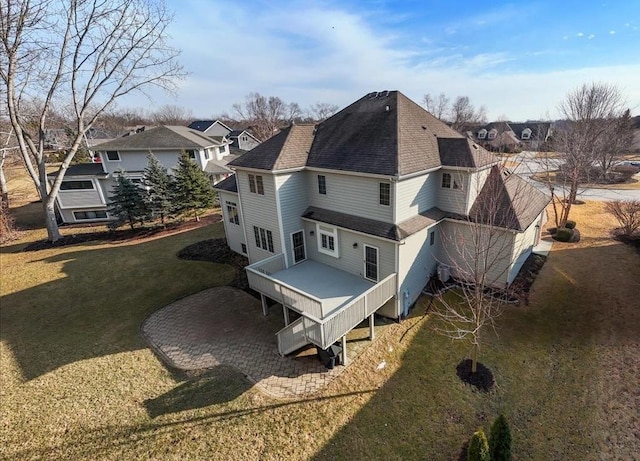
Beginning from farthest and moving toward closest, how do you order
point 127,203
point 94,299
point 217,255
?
point 127,203 → point 217,255 → point 94,299

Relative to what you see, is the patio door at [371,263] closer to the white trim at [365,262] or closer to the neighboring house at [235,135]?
the white trim at [365,262]

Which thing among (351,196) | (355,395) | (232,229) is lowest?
(355,395)

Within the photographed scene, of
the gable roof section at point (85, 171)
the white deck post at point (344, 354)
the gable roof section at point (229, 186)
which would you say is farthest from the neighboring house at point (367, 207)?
the gable roof section at point (85, 171)

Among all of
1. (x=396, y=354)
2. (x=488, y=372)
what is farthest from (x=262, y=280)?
(x=488, y=372)

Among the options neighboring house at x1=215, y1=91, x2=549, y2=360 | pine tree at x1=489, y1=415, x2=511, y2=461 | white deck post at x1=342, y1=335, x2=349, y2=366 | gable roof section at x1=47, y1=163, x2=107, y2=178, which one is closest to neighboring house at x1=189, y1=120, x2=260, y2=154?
gable roof section at x1=47, y1=163, x2=107, y2=178

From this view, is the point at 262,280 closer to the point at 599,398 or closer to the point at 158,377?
the point at 158,377

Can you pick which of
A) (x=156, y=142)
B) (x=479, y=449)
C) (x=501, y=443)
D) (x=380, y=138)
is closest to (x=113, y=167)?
(x=156, y=142)

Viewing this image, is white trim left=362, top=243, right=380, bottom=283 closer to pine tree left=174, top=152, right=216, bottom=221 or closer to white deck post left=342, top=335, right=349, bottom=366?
white deck post left=342, top=335, right=349, bottom=366

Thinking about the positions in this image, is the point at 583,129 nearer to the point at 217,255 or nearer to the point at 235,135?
the point at 217,255

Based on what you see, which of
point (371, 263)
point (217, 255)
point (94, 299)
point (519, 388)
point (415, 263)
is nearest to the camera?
point (519, 388)
